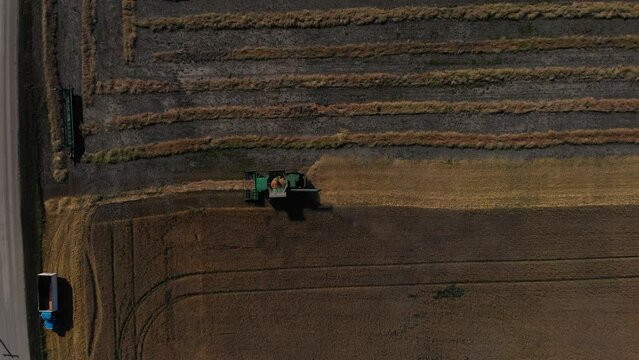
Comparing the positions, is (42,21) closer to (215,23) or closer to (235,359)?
(215,23)

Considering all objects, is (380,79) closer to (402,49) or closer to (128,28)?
(402,49)

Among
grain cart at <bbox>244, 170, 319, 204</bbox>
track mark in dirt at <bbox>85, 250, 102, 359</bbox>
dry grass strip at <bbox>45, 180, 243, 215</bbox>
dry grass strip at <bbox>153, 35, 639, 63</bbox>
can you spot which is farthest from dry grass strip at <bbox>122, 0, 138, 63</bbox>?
track mark in dirt at <bbox>85, 250, 102, 359</bbox>

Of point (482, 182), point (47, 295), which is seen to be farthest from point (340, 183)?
point (47, 295)

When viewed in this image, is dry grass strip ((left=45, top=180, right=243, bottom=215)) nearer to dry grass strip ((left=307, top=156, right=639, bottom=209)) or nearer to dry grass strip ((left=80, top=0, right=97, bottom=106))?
dry grass strip ((left=307, top=156, right=639, bottom=209))

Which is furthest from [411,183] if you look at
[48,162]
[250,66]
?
[48,162]

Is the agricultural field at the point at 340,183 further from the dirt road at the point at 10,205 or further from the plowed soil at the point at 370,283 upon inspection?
the dirt road at the point at 10,205

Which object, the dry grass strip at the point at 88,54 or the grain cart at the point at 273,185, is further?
the dry grass strip at the point at 88,54

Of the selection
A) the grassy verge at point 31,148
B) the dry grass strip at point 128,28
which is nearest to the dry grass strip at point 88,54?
the dry grass strip at point 128,28
